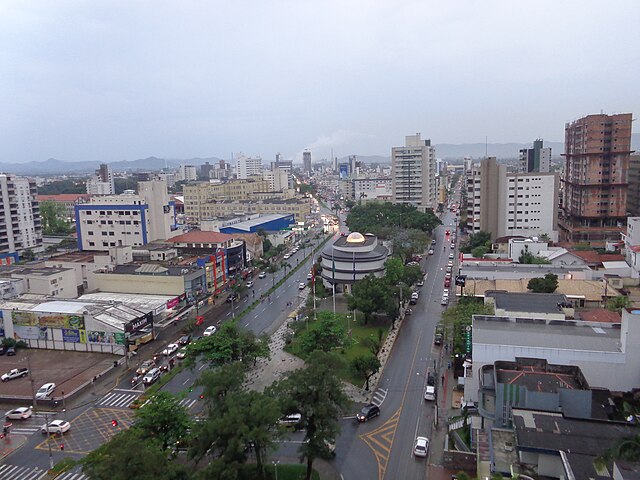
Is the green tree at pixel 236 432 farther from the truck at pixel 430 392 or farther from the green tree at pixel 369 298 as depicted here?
the green tree at pixel 369 298

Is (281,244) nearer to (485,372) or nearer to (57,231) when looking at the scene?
(57,231)

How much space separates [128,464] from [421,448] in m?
11.8

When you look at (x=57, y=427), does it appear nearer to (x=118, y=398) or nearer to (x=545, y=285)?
(x=118, y=398)

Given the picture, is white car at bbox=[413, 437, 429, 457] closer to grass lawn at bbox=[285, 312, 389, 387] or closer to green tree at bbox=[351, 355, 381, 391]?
green tree at bbox=[351, 355, 381, 391]

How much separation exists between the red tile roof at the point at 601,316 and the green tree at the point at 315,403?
1742cm

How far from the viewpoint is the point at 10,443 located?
22.6 meters

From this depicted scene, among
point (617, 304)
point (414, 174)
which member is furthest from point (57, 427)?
point (414, 174)

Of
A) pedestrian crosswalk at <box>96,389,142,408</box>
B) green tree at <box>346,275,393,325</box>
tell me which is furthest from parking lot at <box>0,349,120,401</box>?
green tree at <box>346,275,393,325</box>

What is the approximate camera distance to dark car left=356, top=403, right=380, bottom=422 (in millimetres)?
23505

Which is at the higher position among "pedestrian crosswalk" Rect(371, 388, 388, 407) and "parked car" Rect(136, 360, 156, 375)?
"parked car" Rect(136, 360, 156, 375)

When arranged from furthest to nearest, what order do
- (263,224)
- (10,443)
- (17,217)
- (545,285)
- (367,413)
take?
(263,224), (17,217), (545,285), (367,413), (10,443)

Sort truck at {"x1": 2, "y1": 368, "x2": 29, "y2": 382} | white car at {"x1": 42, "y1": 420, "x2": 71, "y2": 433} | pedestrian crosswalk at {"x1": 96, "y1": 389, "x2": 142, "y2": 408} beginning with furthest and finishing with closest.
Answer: truck at {"x1": 2, "y1": 368, "x2": 29, "y2": 382} → pedestrian crosswalk at {"x1": 96, "y1": 389, "x2": 142, "y2": 408} → white car at {"x1": 42, "y1": 420, "x2": 71, "y2": 433}

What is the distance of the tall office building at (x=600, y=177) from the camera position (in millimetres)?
61062

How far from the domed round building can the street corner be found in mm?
26505
